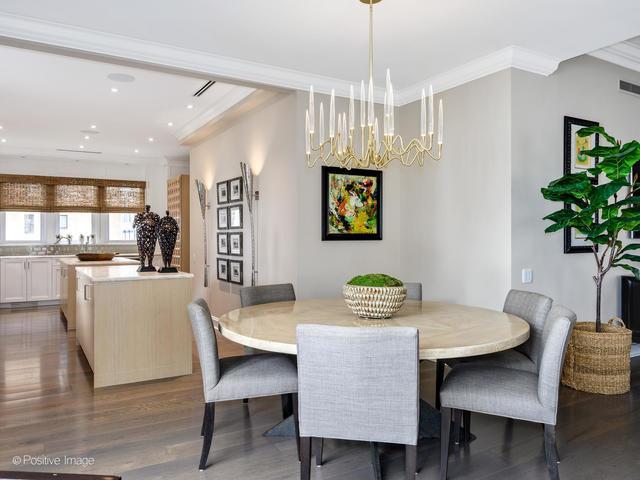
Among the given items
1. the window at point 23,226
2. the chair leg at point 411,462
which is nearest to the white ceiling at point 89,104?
the window at point 23,226

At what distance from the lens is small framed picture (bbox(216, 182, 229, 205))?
5.83m

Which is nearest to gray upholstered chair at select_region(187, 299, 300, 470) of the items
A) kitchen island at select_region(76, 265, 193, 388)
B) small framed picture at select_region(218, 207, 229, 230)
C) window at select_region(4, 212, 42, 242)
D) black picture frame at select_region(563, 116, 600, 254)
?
kitchen island at select_region(76, 265, 193, 388)

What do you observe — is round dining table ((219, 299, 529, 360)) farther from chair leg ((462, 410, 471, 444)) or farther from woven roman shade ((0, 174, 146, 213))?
woven roman shade ((0, 174, 146, 213))

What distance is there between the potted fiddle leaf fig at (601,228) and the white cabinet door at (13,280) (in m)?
8.00

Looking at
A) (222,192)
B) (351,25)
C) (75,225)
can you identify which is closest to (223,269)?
(222,192)

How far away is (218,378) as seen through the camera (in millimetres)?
2445

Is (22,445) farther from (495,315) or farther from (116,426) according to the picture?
(495,315)

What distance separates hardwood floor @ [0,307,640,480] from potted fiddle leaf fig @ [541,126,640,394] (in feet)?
0.53

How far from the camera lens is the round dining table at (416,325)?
6.98 feet

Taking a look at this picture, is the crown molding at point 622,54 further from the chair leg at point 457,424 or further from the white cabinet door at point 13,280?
the white cabinet door at point 13,280

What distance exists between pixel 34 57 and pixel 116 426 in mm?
3110

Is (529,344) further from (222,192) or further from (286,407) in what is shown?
(222,192)

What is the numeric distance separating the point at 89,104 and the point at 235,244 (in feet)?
7.52

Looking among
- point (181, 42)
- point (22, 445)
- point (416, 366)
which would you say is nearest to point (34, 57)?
point (181, 42)
